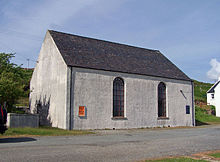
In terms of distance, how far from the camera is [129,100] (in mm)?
24375

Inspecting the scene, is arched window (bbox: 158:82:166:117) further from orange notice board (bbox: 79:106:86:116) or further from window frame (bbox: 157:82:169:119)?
orange notice board (bbox: 79:106:86:116)

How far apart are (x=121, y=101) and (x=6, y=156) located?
52.6ft

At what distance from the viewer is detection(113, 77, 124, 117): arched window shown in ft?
77.5

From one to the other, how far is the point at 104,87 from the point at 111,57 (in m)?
4.27

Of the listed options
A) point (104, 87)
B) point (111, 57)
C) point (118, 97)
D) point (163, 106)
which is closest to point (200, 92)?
point (163, 106)

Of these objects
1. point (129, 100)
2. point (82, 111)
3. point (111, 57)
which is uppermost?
point (111, 57)

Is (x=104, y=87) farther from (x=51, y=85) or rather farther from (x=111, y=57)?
(x=51, y=85)

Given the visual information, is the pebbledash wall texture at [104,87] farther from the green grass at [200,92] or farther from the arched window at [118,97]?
the green grass at [200,92]

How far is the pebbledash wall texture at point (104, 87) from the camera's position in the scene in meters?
21.4

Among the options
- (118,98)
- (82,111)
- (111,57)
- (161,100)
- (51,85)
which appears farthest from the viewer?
(161,100)

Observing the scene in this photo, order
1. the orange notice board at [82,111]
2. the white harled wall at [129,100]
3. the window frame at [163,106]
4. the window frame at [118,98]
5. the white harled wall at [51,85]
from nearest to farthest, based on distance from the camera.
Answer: the orange notice board at [82,111] → the white harled wall at [51,85] → the white harled wall at [129,100] → the window frame at [118,98] → the window frame at [163,106]

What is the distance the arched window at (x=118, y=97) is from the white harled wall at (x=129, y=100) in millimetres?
416

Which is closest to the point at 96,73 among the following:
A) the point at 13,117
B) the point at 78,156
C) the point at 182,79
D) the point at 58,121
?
the point at 58,121

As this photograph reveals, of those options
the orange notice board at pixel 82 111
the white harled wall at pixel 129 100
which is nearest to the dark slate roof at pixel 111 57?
the white harled wall at pixel 129 100
